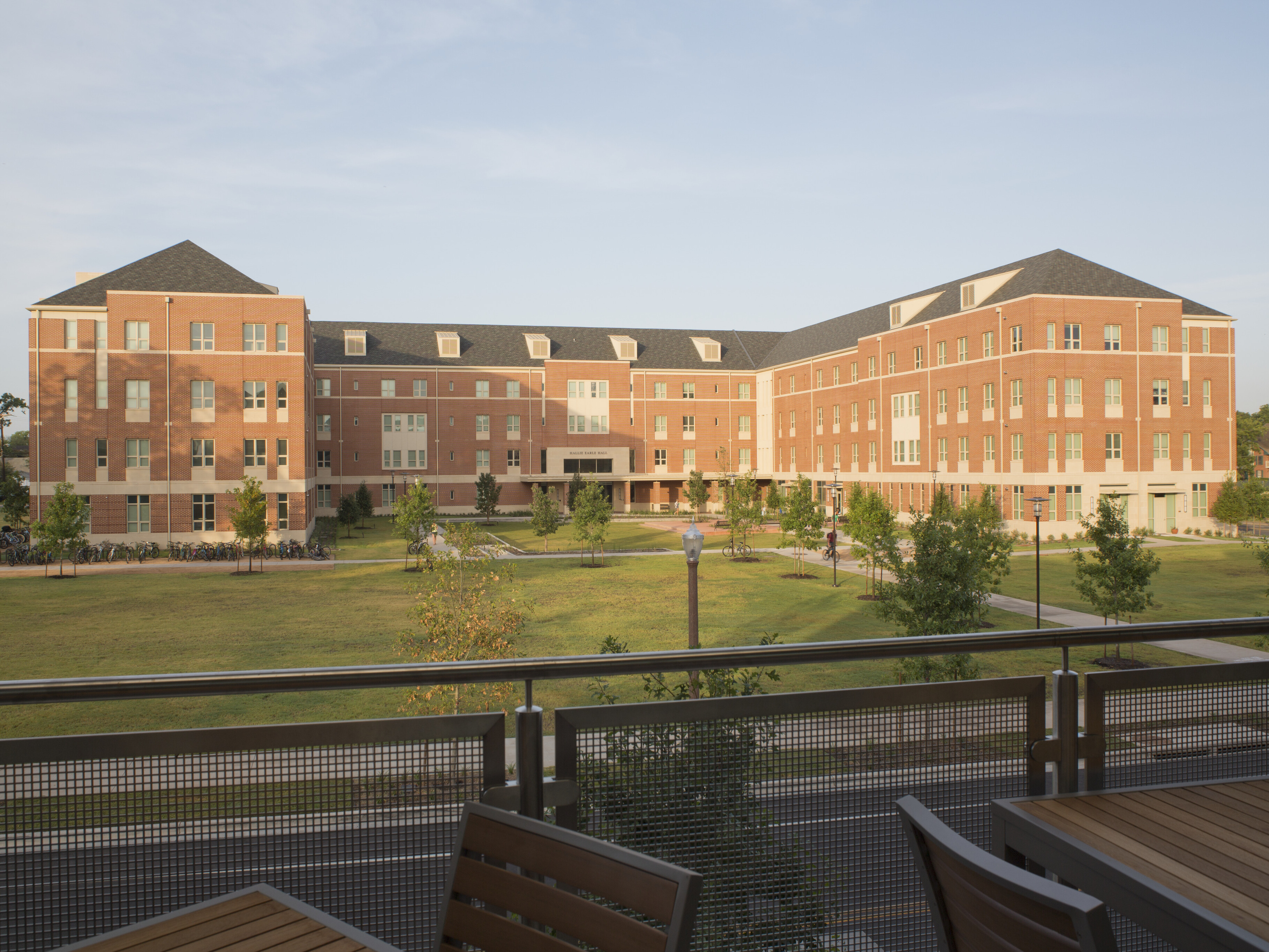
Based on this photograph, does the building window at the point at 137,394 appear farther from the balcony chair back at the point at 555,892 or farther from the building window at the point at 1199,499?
the building window at the point at 1199,499

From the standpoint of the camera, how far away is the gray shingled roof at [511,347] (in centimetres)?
6638

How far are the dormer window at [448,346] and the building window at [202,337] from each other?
27.8 metres

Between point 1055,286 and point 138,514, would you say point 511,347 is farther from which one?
point 1055,286

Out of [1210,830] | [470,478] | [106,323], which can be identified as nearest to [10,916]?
[1210,830]

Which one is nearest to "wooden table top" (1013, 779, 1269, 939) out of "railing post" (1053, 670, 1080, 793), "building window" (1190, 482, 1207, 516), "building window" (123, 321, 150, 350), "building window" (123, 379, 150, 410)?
"railing post" (1053, 670, 1080, 793)

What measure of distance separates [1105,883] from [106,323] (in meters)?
46.4

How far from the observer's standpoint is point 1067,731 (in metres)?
3.04

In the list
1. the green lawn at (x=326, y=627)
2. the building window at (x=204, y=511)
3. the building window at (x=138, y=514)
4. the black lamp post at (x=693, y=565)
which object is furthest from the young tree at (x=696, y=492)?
the black lamp post at (x=693, y=565)

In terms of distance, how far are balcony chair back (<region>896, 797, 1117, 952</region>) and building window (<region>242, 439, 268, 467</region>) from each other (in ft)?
143

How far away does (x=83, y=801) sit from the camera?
243 centimetres

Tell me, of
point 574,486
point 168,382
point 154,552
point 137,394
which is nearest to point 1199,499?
point 574,486

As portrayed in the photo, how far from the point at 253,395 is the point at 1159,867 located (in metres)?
43.9

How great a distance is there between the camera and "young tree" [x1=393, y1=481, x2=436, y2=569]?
35.4 m

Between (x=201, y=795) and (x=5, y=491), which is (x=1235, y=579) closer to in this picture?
(x=201, y=795)
